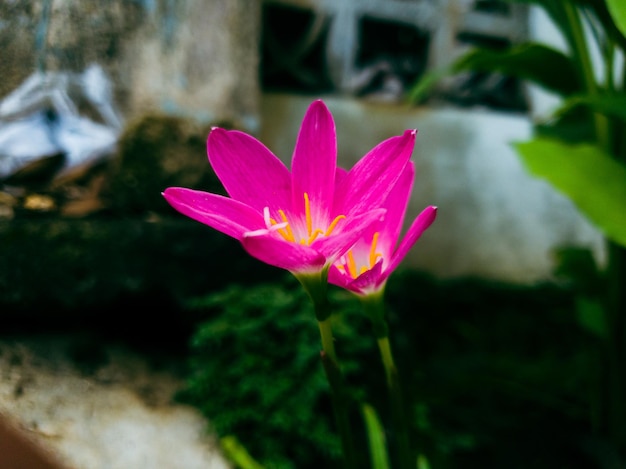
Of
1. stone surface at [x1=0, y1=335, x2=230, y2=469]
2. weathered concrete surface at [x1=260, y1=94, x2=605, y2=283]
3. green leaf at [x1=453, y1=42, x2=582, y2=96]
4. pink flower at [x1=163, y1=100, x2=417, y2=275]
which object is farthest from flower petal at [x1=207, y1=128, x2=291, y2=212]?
weathered concrete surface at [x1=260, y1=94, x2=605, y2=283]

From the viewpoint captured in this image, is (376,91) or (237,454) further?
(376,91)

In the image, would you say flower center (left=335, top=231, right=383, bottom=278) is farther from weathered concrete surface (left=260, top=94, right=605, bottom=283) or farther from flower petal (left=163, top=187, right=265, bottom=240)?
weathered concrete surface (left=260, top=94, right=605, bottom=283)

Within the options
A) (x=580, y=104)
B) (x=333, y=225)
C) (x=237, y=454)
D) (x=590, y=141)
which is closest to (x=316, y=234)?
(x=333, y=225)

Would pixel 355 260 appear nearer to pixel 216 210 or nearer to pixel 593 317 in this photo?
pixel 216 210

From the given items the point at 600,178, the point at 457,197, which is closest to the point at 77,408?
the point at 600,178

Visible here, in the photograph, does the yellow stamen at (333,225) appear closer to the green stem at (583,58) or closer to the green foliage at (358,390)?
the green foliage at (358,390)

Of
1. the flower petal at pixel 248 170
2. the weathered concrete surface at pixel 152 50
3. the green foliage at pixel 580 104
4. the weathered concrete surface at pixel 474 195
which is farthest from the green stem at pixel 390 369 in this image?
the weathered concrete surface at pixel 474 195
